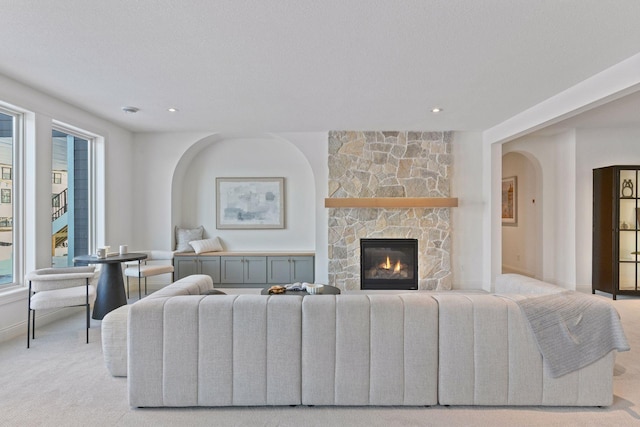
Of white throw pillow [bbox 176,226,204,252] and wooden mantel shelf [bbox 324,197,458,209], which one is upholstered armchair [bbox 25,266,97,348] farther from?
wooden mantel shelf [bbox 324,197,458,209]

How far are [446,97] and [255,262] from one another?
145 inches

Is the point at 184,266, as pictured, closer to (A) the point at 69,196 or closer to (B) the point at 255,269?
(B) the point at 255,269


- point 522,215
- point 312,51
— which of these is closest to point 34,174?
point 312,51

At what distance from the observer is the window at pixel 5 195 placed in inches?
140

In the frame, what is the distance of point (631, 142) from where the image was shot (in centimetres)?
535

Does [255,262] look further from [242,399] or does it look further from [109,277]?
[242,399]

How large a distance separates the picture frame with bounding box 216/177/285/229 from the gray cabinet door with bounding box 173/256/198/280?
2.52 ft

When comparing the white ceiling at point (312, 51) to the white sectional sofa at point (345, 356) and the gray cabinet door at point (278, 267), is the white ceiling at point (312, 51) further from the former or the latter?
the gray cabinet door at point (278, 267)

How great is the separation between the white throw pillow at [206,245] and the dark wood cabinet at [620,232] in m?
5.96

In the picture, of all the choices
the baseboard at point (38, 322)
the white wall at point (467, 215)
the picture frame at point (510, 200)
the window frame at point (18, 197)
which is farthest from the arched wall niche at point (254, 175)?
the picture frame at point (510, 200)

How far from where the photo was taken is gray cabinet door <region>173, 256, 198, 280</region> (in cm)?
564

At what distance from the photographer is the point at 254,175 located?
6.18m

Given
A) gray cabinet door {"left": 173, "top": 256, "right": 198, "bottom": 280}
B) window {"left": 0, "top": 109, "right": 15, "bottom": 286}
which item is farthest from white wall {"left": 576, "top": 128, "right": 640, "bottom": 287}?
window {"left": 0, "top": 109, "right": 15, "bottom": 286}

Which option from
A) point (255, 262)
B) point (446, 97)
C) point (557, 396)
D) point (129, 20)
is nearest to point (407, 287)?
point (255, 262)
